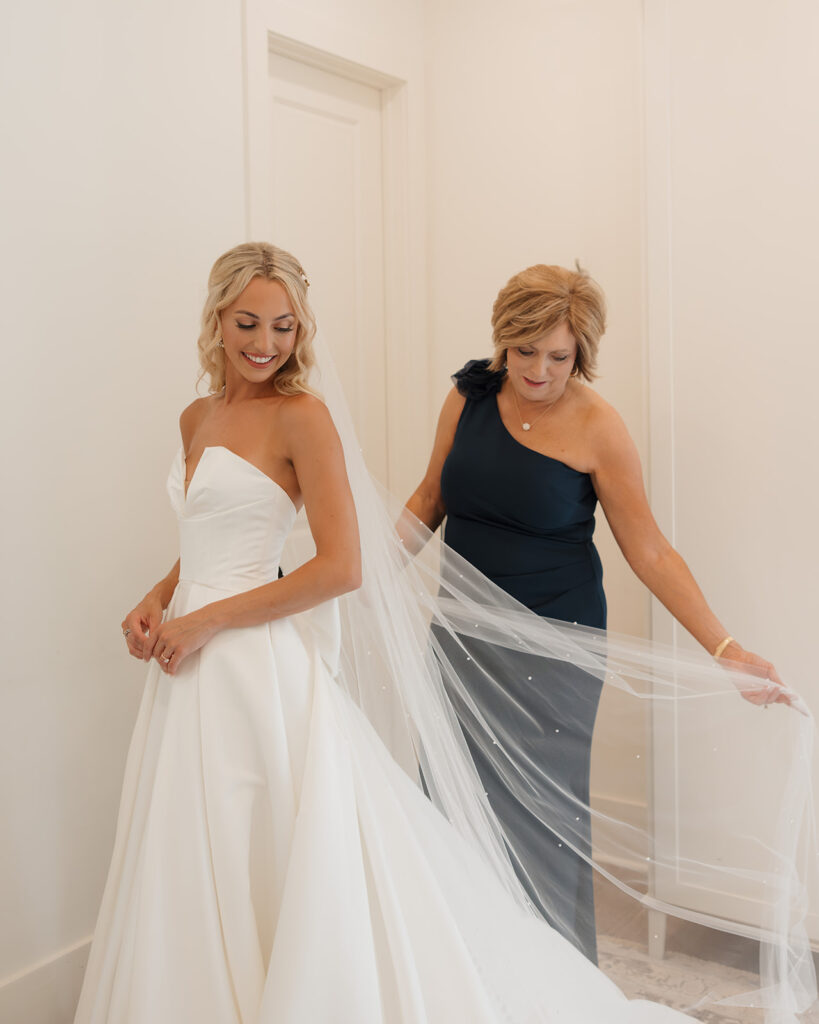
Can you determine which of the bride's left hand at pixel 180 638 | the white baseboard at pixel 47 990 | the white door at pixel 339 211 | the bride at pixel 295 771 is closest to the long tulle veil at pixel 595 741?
the bride at pixel 295 771

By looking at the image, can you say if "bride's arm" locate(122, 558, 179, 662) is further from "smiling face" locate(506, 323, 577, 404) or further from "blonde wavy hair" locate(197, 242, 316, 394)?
"smiling face" locate(506, 323, 577, 404)

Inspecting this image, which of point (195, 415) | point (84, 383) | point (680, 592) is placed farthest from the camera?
point (84, 383)

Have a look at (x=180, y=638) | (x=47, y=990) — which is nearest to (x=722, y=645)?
(x=180, y=638)

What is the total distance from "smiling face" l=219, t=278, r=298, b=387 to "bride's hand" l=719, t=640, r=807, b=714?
108 centimetres

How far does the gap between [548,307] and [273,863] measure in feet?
3.93

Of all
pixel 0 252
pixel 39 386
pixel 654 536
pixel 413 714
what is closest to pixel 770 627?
pixel 654 536

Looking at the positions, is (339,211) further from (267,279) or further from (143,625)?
(143,625)

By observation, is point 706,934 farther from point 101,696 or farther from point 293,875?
point 101,696

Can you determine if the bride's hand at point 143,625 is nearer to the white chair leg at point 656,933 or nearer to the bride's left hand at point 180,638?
the bride's left hand at point 180,638

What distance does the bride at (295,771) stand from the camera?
1492mm

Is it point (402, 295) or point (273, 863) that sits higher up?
point (402, 295)

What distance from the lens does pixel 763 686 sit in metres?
1.89

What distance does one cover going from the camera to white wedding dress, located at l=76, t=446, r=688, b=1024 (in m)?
1.47

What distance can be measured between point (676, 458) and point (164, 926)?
5.26 ft
